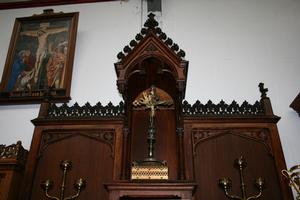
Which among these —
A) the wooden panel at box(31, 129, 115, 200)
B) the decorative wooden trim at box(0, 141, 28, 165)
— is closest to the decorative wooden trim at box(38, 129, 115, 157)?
the wooden panel at box(31, 129, 115, 200)

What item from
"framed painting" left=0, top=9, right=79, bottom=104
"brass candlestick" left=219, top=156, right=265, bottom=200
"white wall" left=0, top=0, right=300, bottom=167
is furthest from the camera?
"framed painting" left=0, top=9, right=79, bottom=104

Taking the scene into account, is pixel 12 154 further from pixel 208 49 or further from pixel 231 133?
pixel 208 49

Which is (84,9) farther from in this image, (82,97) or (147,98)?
(147,98)

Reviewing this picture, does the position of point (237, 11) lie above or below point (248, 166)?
above

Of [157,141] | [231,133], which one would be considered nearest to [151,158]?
[157,141]

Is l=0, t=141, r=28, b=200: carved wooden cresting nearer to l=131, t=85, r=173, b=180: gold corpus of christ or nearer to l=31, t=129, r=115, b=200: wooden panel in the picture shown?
l=31, t=129, r=115, b=200: wooden panel

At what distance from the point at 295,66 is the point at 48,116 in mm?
2521

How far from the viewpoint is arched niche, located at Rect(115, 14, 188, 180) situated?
257 cm

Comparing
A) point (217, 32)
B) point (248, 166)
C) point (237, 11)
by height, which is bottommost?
point (248, 166)

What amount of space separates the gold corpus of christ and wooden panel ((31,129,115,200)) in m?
0.28

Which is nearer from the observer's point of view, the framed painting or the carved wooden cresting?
the carved wooden cresting

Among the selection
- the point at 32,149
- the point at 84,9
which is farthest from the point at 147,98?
the point at 84,9

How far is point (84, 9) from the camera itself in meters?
4.02

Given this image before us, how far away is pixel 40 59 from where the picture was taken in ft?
11.9
